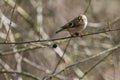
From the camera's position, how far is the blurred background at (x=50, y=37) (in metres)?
7.03

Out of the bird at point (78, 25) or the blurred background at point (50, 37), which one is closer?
the bird at point (78, 25)

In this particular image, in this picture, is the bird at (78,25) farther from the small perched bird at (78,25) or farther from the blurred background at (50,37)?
the blurred background at (50,37)

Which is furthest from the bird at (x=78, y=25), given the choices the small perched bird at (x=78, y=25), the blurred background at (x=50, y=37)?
the blurred background at (x=50, y=37)

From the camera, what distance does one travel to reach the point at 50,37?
896 centimetres

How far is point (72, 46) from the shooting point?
318 inches

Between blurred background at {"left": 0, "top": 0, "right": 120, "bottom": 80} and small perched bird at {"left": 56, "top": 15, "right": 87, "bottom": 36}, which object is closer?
small perched bird at {"left": 56, "top": 15, "right": 87, "bottom": 36}

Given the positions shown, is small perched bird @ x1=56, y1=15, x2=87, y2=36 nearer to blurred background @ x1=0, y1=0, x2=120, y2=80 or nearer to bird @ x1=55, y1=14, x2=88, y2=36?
bird @ x1=55, y1=14, x2=88, y2=36

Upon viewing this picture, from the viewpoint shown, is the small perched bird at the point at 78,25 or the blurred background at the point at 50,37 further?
the blurred background at the point at 50,37

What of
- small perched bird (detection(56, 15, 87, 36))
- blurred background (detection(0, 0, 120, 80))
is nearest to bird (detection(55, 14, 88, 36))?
small perched bird (detection(56, 15, 87, 36))

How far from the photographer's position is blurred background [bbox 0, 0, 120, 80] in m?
7.03

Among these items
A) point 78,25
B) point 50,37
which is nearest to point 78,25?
point 78,25

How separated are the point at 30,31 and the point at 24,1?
776 mm

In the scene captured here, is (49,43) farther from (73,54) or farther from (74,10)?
(74,10)

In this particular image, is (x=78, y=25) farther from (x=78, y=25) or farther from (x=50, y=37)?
(x=50, y=37)
